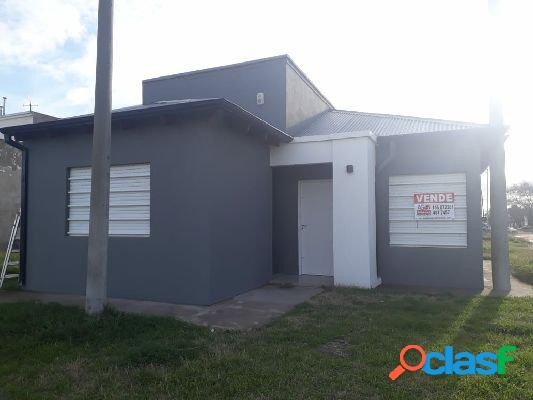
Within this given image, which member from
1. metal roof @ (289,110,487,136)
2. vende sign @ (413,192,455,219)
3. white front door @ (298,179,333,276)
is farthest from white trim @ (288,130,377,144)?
vende sign @ (413,192,455,219)

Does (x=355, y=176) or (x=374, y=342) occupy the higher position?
(x=355, y=176)

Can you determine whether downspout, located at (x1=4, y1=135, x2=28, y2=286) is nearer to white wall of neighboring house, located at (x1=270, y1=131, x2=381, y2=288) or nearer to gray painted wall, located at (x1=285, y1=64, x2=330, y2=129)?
gray painted wall, located at (x1=285, y1=64, x2=330, y2=129)

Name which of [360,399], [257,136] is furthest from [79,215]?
[360,399]

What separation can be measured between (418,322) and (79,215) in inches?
260

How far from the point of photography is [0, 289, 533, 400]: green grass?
3.74 m

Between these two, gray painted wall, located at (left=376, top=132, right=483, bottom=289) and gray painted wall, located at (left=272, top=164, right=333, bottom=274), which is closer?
gray painted wall, located at (left=376, top=132, right=483, bottom=289)

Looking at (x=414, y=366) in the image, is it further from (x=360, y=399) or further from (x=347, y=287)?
(x=347, y=287)

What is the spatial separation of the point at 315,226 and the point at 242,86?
4.39 meters

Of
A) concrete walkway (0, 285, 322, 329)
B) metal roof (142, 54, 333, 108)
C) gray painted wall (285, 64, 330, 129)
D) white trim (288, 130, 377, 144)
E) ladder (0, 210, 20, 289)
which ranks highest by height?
Answer: metal roof (142, 54, 333, 108)

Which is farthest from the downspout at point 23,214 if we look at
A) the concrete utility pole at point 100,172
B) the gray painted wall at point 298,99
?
the gray painted wall at point 298,99

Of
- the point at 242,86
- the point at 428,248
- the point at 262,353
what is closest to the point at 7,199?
the point at 242,86

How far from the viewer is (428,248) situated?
9156 millimetres

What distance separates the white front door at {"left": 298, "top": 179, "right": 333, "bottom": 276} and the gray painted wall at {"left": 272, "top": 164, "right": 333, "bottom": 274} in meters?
0.13

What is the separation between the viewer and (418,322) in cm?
586
